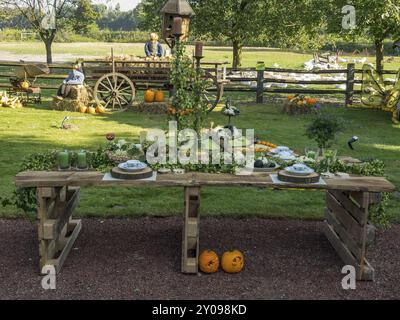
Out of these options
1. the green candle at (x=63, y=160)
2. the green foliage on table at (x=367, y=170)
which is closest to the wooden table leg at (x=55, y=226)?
the green candle at (x=63, y=160)

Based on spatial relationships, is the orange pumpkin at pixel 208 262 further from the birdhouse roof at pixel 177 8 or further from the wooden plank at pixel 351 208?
the birdhouse roof at pixel 177 8

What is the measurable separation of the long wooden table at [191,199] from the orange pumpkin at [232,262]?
276 millimetres

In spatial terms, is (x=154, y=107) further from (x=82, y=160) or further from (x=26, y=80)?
(x=82, y=160)

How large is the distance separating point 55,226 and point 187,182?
1325mm

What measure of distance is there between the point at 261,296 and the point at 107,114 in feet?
35.7

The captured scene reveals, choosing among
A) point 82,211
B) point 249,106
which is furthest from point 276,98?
point 82,211

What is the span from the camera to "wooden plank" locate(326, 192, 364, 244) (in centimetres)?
537

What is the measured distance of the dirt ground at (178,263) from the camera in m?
4.96

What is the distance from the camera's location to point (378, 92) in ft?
56.1

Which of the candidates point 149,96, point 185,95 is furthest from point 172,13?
point 185,95

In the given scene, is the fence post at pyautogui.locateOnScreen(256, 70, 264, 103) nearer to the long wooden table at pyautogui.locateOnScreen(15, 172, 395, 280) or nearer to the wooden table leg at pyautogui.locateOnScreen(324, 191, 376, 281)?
the wooden table leg at pyautogui.locateOnScreen(324, 191, 376, 281)

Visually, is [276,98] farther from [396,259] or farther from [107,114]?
[396,259]

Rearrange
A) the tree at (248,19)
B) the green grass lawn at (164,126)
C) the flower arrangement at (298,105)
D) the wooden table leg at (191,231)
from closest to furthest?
the wooden table leg at (191,231), the green grass lawn at (164,126), the flower arrangement at (298,105), the tree at (248,19)
